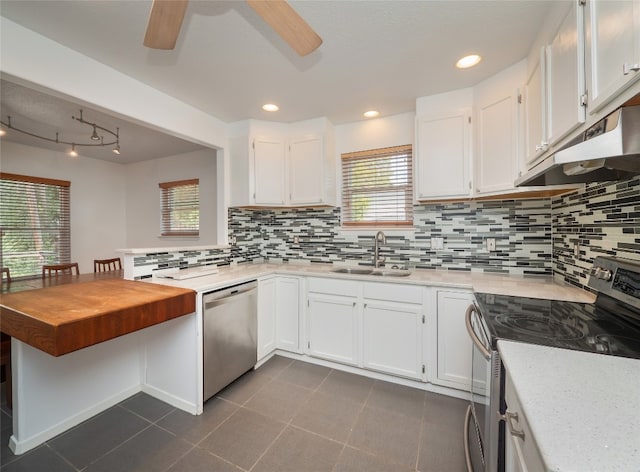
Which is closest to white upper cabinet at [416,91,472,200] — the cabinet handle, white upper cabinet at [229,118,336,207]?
white upper cabinet at [229,118,336,207]

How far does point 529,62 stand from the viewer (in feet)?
5.59

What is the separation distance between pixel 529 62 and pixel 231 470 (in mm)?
2954

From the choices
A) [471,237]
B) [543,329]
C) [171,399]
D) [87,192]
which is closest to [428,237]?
[471,237]

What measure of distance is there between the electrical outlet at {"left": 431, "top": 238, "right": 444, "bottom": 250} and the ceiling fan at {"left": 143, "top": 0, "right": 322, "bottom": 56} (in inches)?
73.0

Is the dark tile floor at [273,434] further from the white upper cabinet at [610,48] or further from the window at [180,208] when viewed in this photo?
the window at [180,208]

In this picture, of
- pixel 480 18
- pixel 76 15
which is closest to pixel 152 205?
pixel 76 15

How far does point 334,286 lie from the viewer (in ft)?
7.63

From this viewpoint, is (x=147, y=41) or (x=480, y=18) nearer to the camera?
(x=147, y=41)

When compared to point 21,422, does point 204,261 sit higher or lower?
higher

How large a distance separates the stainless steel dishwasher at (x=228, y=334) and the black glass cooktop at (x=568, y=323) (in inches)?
65.1

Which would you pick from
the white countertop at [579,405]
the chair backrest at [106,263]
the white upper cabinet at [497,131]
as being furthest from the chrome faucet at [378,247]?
the chair backrest at [106,263]

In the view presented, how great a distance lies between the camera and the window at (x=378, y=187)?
2.65 meters

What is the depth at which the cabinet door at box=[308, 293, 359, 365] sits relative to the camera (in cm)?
226

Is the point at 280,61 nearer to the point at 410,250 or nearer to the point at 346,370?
the point at 410,250
